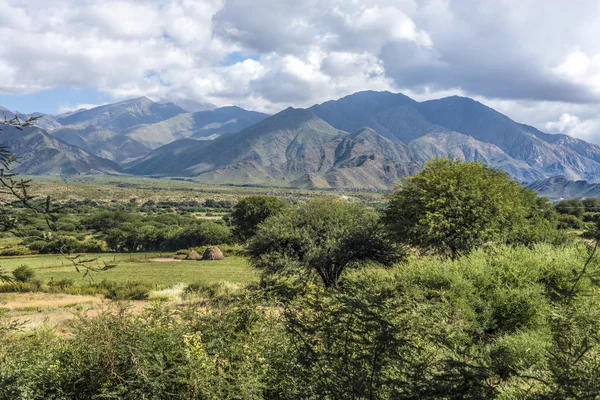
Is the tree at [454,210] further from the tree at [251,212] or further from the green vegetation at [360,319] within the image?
the tree at [251,212]

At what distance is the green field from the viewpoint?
4356 cm

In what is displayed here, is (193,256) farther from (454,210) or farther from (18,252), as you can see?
(454,210)

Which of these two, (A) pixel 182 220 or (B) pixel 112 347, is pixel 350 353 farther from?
(A) pixel 182 220

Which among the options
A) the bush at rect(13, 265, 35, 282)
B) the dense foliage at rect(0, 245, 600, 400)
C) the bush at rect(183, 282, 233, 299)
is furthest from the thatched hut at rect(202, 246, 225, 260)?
the dense foliage at rect(0, 245, 600, 400)

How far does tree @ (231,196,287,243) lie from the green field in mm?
4604

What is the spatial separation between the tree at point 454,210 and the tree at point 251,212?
35.2 meters

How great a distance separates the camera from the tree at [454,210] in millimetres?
23453

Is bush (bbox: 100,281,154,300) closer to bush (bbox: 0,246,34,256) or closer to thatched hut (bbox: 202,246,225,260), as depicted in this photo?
thatched hut (bbox: 202,246,225,260)

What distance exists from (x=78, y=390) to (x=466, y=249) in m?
21.6

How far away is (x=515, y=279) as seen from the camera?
619 inches

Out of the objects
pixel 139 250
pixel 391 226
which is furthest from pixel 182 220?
pixel 391 226

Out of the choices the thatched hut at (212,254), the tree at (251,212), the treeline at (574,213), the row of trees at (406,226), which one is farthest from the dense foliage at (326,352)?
the treeline at (574,213)

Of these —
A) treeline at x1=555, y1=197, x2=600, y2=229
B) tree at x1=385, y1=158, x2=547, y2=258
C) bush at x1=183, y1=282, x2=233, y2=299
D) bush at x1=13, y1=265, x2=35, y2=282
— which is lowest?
bush at x1=13, y1=265, x2=35, y2=282

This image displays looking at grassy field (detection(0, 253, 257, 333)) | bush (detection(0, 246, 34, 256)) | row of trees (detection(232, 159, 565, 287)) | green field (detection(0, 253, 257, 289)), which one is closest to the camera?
row of trees (detection(232, 159, 565, 287))
